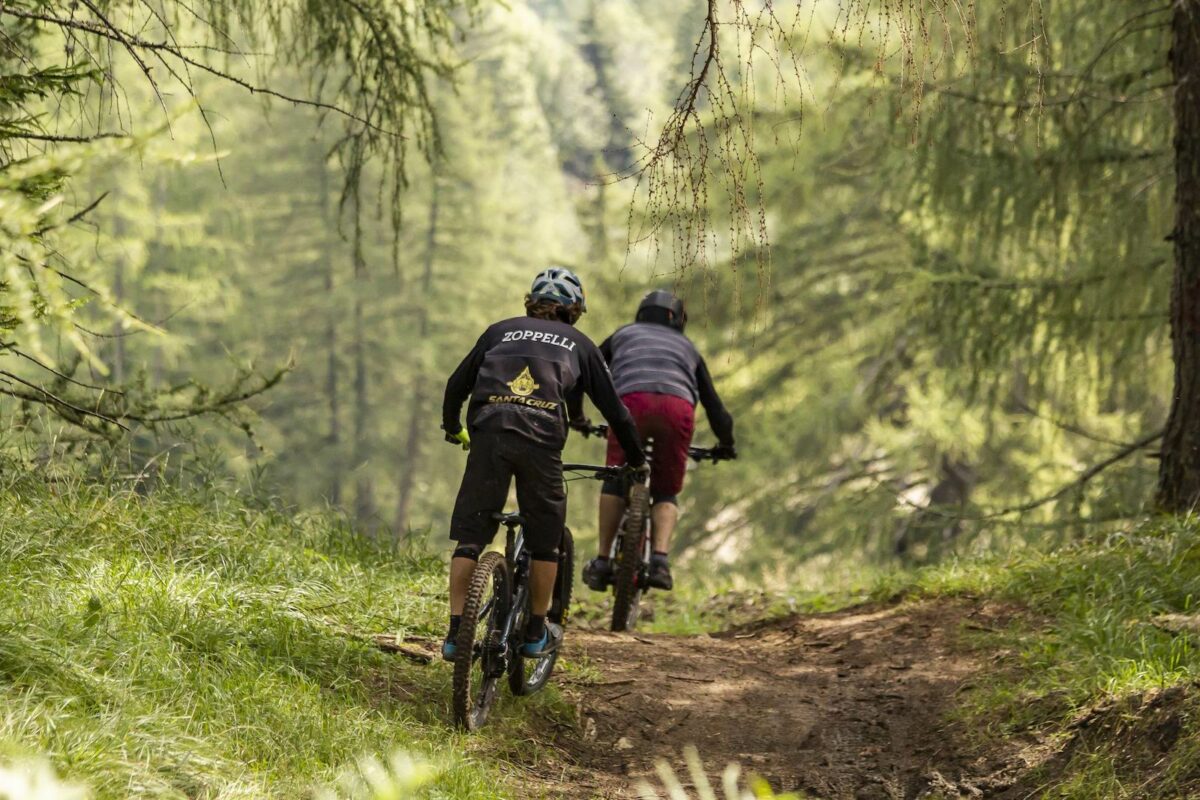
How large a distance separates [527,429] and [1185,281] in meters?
4.30

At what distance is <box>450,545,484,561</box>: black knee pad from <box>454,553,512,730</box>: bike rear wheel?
0.34 ft

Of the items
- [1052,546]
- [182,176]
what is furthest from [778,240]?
[182,176]

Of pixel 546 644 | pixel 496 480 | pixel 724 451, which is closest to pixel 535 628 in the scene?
pixel 546 644

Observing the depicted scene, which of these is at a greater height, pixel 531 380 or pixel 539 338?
pixel 539 338

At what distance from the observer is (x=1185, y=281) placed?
7.16 meters

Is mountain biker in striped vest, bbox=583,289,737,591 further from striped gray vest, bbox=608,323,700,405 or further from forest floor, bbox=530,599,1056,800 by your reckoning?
forest floor, bbox=530,599,1056,800

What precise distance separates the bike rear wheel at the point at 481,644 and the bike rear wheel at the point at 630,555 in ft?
7.22

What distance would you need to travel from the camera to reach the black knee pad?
17.4ft

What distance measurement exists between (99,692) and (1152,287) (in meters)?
8.07

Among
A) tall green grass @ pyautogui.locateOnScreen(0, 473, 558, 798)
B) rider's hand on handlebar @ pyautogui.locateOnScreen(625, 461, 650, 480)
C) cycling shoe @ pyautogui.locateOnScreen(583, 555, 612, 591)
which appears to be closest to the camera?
tall green grass @ pyautogui.locateOnScreen(0, 473, 558, 798)

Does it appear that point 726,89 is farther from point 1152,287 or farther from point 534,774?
point 1152,287

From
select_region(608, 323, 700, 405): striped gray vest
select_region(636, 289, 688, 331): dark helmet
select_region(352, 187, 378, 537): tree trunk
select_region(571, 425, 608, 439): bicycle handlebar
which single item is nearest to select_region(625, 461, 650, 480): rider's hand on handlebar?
select_region(571, 425, 608, 439): bicycle handlebar

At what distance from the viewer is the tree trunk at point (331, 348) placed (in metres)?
40.2

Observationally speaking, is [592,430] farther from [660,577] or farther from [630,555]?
[660,577]
